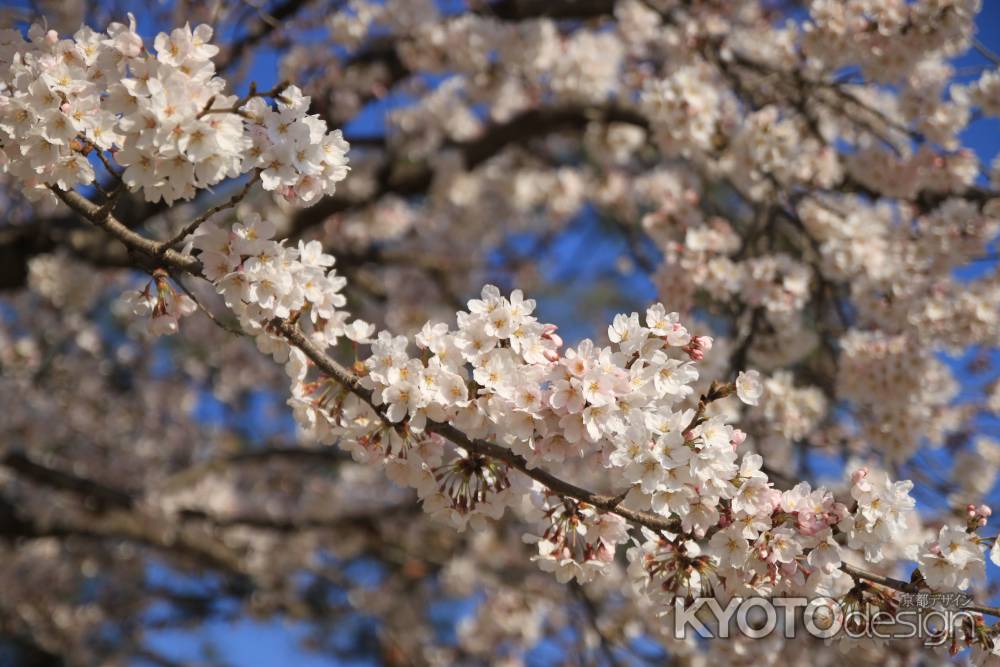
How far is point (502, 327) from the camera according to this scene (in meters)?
1.77

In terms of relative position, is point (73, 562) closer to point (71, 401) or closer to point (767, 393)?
point (71, 401)

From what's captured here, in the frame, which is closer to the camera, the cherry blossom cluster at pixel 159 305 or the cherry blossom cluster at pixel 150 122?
the cherry blossom cluster at pixel 150 122

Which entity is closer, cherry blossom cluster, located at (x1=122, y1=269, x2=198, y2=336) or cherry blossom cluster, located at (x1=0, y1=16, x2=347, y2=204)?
cherry blossom cluster, located at (x1=0, y1=16, x2=347, y2=204)

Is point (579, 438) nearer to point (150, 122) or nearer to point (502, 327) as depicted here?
point (502, 327)

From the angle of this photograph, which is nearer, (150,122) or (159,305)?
(150,122)

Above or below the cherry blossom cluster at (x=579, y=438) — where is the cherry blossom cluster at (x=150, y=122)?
above

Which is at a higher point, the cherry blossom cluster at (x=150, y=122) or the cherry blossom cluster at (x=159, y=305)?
the cherry blossom cluster at (x=150, y=122)

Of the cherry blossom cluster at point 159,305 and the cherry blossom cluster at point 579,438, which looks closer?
the cherry blossom cluster at point 579,438

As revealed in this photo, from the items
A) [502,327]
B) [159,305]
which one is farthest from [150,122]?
[502,327]

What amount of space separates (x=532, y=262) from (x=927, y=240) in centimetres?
392

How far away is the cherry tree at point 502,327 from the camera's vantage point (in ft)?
5.68

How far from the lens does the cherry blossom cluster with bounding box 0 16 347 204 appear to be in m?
1.59

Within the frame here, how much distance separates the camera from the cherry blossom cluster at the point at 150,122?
62.8 inches

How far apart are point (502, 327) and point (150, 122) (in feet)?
2.74
